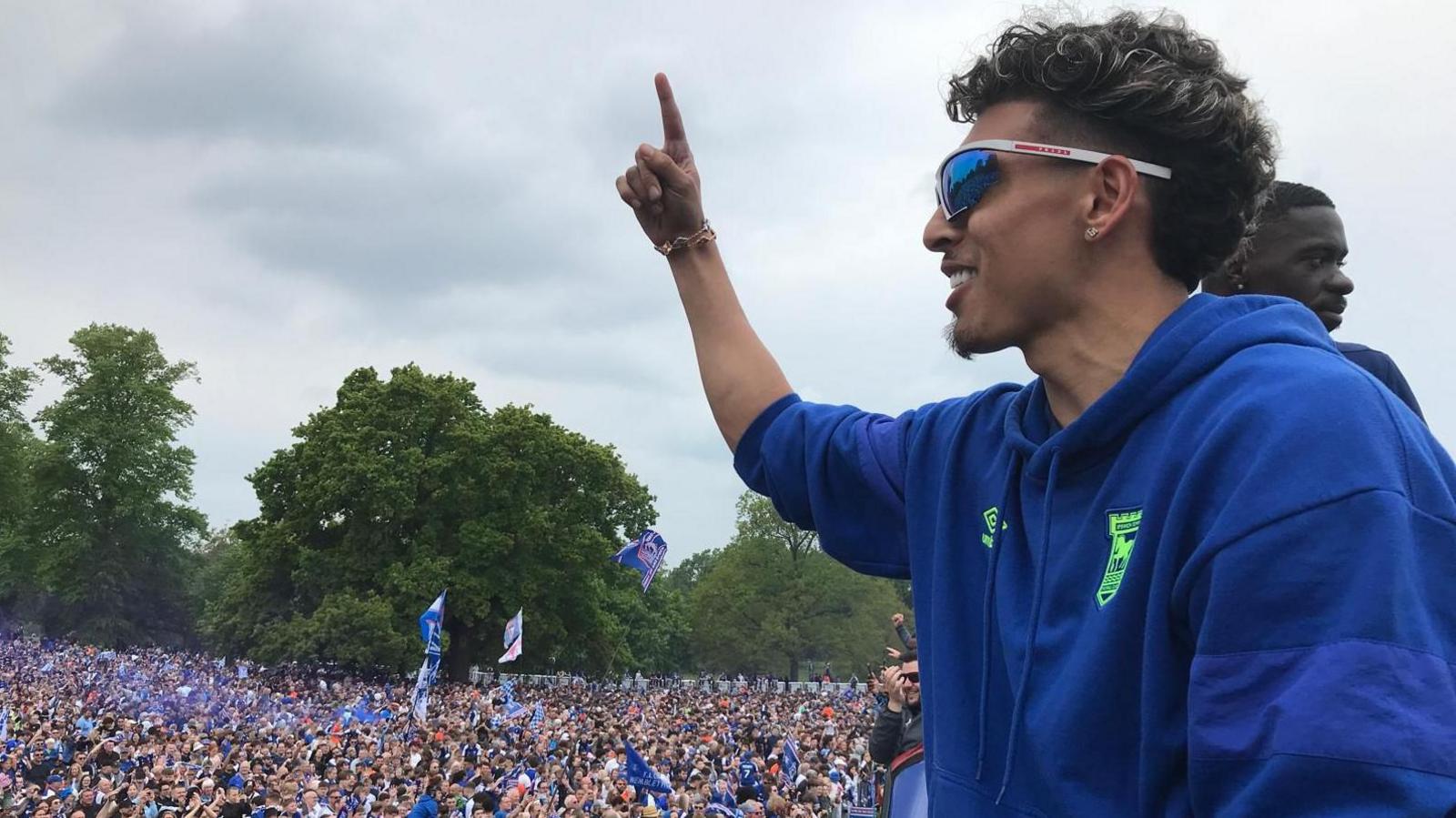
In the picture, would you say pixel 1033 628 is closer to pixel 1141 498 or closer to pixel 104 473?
pixel 1141 498

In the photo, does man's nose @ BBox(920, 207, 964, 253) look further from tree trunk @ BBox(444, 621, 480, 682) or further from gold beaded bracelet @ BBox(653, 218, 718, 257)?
tree trunk @ BBox(444, 621, 480, 682)

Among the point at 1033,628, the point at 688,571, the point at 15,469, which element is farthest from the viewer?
the point at 688,571

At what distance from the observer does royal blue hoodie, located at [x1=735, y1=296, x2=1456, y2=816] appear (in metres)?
0.90

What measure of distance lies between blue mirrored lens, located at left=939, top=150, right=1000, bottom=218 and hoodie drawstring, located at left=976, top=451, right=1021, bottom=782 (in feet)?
1.18

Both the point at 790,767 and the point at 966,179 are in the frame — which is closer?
the point at 966,179

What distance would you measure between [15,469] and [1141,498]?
207 feet

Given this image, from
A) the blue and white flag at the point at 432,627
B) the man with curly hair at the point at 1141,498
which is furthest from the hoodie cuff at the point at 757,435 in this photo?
the blue and white flag at the point at 432,627

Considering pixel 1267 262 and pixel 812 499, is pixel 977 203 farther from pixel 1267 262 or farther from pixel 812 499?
Answer: pixel 1267 262

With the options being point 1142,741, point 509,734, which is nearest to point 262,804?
point 509,734

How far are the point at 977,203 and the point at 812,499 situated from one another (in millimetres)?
614

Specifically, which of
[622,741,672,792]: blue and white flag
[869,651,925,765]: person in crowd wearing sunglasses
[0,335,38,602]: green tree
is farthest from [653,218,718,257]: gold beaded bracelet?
[0,335,38,602]: green tree

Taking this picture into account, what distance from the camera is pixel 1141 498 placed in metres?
1.19

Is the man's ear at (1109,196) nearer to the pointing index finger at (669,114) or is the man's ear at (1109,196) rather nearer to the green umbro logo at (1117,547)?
the green umbro logo at (1117,547)

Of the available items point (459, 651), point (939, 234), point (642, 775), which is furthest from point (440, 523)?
point (939, 234)
